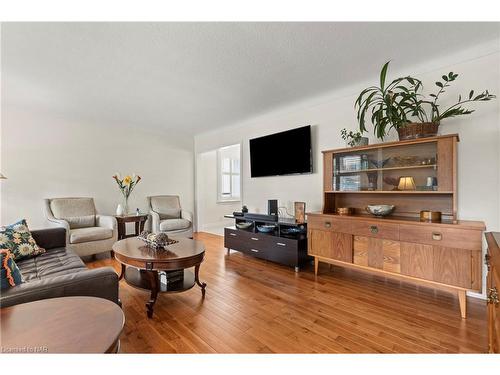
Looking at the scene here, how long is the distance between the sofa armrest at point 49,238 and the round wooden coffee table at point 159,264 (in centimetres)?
78

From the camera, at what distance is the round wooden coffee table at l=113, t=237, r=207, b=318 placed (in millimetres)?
1948

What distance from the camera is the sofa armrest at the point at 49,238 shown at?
2.52 m

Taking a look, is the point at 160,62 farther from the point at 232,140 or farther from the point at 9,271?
the point at 232,140

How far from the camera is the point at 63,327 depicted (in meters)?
0.87

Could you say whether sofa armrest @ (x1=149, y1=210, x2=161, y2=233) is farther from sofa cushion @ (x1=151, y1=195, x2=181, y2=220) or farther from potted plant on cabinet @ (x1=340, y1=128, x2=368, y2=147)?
potted plant on cabinet @ (x1=340, y1=128, x2=368, y2=147)

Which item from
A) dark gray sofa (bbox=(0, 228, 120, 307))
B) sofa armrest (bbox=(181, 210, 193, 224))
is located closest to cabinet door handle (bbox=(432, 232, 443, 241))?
dark gray sofa (bbox=(0, 228, 120, 307))

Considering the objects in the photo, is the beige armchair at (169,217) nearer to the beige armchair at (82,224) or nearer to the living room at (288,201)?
the beige armchair at (82,224)

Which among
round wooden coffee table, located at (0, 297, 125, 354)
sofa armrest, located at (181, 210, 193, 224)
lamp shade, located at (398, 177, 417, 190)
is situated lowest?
sofa armrest, located at (181, 210, 193, 224)

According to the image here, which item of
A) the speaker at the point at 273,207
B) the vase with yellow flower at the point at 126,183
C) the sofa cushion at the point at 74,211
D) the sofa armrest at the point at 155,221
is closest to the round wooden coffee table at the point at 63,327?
the speaker at the point at 273,207

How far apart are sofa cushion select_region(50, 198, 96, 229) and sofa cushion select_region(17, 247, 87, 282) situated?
1370 mm

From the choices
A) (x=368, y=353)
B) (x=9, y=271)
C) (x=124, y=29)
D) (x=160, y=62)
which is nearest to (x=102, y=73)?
(x=160, y=62)

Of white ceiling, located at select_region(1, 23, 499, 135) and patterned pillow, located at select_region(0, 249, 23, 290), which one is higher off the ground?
white ceiling, located at select_region(1, 23, 499, 135)
